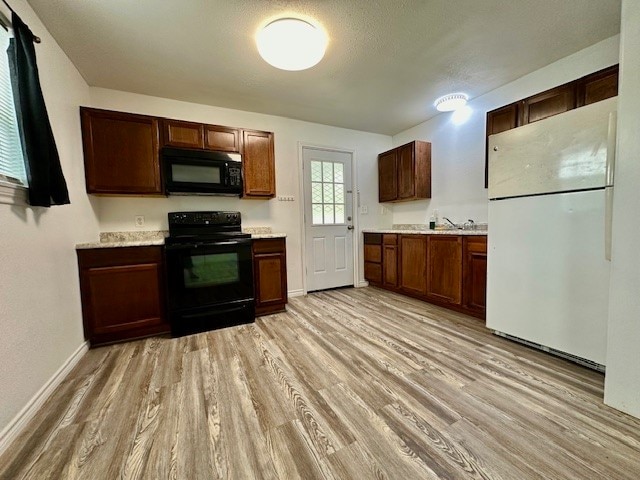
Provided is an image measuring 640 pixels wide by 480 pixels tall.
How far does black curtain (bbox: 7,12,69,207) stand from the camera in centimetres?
144

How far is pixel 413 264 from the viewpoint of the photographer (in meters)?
3.31

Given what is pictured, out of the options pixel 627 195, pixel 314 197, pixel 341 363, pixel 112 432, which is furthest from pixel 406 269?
pixel 112 432

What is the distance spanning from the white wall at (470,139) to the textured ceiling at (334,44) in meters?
0.10

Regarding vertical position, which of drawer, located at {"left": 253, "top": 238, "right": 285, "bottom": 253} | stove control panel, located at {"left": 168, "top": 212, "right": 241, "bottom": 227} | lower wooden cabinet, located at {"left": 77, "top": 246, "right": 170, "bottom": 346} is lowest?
lower wooden cabinet, located at {"left": 77, "top": 246, "right": 170, "bottom": 346}

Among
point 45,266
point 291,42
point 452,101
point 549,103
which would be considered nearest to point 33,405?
point 45,266

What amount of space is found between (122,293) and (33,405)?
3.19ft

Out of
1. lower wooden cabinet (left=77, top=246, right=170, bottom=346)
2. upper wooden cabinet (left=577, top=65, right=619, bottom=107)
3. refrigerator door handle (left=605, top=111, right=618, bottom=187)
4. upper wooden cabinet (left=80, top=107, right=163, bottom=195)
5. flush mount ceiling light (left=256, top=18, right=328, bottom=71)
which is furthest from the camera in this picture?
upper wooden cabinet (left=80, top=107, right=163, bottom=195)

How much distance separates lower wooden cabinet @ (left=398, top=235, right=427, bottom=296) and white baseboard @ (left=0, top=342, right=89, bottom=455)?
131 inches

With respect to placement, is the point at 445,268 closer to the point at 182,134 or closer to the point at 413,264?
the point at 413,264

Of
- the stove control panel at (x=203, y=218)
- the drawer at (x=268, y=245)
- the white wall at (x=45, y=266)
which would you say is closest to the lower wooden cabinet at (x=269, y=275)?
the drawer at (x=268, y=245)

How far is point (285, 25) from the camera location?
1.76 m

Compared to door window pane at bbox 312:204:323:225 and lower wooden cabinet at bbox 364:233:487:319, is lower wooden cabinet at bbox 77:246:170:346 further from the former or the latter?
lower wooden cabinet at bbox 364:233:487:319

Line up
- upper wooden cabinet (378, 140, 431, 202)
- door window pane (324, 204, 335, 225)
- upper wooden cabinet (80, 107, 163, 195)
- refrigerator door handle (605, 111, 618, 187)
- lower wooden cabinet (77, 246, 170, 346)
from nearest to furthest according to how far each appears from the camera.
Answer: refrigerator door handle (605, 111, 618, 187) < lower wooden cabinet (77, 246, 170, 346) < upper wooden cabinet (80, 107, 163, 195) < upper wooden cabinet (378, 140, 431, 202) < door window pane (324, 204, 335, 225)

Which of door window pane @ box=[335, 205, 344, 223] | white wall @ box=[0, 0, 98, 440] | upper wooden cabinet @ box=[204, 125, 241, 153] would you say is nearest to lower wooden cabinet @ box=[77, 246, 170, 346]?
white wall @ box=[0, 0, 98, 440]
